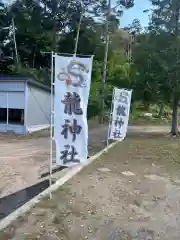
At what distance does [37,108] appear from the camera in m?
18.5

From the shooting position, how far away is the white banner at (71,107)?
17.6ft

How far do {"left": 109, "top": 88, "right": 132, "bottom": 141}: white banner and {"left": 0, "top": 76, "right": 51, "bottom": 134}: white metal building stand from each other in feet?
20.5

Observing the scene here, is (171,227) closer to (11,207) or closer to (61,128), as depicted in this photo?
(61,128)

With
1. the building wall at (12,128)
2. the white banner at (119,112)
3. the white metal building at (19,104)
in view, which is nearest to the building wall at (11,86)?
the white metal building at (19,104)

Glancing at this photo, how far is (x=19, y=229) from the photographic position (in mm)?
4023

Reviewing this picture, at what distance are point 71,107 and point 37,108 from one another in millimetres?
13350

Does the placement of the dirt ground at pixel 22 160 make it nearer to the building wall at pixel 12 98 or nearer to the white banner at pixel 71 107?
the building wall at pixel 12 98

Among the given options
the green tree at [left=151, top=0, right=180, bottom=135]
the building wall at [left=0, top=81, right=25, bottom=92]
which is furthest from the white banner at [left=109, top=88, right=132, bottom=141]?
the building wall at [left=0, top=81, right=25, bottom=92]

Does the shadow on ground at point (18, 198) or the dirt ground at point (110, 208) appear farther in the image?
the shadow on ground at point (18, 198)

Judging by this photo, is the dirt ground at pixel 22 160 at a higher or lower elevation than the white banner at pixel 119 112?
lower

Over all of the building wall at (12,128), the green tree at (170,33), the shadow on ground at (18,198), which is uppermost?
the green tree at (170,33)

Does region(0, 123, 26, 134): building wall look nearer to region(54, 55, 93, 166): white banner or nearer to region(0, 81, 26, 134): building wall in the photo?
region(0, 81, 26, 134): building wall

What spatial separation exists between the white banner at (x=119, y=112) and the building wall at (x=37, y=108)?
6.35 meters

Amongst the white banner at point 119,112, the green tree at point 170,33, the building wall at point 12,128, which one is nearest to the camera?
the white banner at point 119,112
